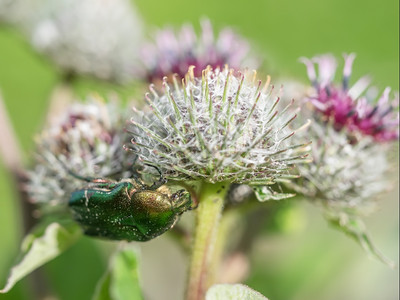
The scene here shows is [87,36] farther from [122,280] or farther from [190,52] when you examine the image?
[122,280]

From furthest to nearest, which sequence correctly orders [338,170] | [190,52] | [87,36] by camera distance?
[87,36] < [190,52] < [338,170]

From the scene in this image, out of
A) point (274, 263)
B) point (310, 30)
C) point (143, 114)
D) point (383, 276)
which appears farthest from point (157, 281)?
point (310, 30)

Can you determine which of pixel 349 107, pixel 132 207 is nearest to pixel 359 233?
pixel 349 107

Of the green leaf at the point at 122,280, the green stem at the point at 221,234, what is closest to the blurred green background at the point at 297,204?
the green stem at the point at 221,234

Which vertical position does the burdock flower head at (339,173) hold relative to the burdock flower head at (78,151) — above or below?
below

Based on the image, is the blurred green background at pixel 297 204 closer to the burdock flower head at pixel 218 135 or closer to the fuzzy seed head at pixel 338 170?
the fuzzy seed head at pixel 338 170

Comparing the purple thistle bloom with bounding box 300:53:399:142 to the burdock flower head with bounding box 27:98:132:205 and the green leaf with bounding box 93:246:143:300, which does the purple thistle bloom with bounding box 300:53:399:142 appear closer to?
the burdock flower head with bounding box 27:98:132:205
